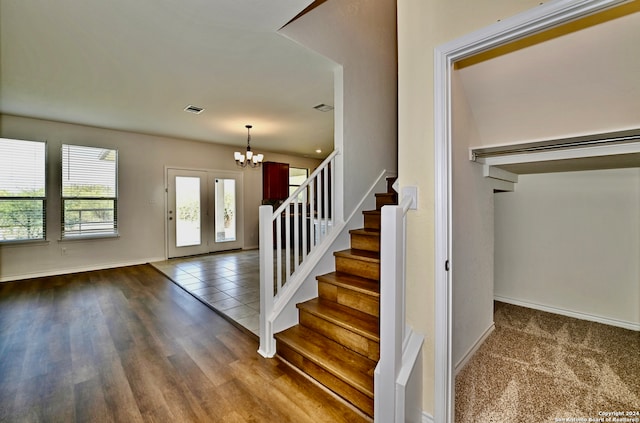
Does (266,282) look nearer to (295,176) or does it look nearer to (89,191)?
(89,191)

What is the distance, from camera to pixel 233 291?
12.4ft

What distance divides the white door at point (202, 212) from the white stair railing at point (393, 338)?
573 centimetres

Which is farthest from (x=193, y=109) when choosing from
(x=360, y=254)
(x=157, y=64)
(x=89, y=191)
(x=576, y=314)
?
(x=576, y=314)

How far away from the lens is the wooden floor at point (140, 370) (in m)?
1.64

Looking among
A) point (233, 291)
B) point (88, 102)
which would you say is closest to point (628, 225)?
point (233, 291)

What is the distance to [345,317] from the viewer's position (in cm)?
207

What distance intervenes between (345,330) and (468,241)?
1119 mm

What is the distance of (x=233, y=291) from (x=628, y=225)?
4.44 metres

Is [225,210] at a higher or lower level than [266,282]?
higher

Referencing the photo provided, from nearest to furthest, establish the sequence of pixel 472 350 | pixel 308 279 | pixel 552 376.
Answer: pixel 552 376 → pixel 472 350 → pixel 308 279

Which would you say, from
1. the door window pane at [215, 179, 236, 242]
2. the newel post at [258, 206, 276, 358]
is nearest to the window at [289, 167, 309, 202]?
the door window pane at [215, 179, 236, 242]

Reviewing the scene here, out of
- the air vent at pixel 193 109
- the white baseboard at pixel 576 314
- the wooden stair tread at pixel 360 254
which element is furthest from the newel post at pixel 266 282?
the white baseboard at pixel 576 314

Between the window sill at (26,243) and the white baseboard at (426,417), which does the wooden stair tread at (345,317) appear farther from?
the window sill at (26,243)

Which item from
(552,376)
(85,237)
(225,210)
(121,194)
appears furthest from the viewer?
(225,210)
